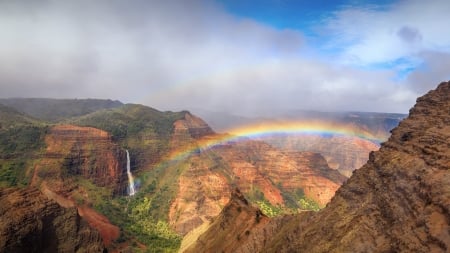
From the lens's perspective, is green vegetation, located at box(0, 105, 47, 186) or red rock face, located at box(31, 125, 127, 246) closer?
green vegetation, located at box(0, 105, 47, 186)

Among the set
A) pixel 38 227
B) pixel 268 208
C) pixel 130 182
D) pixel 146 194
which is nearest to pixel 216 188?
pixel 268 208

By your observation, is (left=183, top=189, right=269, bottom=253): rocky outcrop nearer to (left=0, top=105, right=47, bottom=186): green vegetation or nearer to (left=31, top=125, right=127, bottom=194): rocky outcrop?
(left=31, top=125, right=127, bottom=194): rocky outcrop

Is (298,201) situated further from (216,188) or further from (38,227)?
(38,227)

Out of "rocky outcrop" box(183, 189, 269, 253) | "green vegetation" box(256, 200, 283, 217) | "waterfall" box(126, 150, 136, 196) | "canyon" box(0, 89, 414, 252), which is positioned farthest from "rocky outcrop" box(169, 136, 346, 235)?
"rocky outcrop" box(183, 189, 269, 253)

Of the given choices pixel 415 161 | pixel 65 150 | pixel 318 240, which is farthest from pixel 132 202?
pixel 415 161

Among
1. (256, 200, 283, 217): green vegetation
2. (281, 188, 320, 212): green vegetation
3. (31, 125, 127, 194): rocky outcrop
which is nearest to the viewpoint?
(31, 125, 127, 194): rocky outcrop
